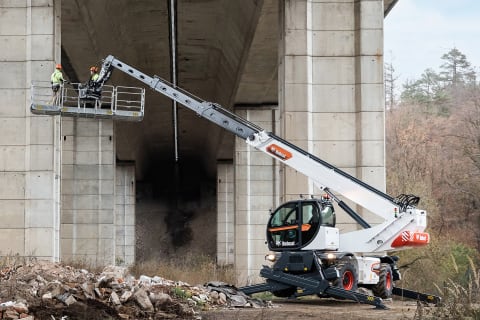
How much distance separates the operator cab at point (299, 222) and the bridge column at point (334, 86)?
3.83m

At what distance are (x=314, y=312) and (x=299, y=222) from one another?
3.64 m

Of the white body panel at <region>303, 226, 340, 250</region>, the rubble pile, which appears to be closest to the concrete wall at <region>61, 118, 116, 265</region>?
the white body panel at <region>303, 226, 340, 250</region>

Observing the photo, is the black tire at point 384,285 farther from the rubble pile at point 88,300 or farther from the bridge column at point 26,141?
the bridge column at point 26,141

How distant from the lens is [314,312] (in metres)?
17.0

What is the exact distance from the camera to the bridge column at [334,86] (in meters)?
24.7

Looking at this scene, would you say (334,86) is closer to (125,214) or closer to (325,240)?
(325,240)

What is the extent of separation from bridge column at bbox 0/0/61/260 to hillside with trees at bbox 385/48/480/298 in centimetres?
1077

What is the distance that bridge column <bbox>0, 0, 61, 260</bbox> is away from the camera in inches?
954

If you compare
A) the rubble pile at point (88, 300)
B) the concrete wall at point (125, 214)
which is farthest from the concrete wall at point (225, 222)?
the rubble pile at point (88, 300)

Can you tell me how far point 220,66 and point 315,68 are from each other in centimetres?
1766

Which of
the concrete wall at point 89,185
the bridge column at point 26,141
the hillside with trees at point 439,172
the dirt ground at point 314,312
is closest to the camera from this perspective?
the dirt ground at point 314,312

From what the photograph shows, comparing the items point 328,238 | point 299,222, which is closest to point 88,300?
point 299,222

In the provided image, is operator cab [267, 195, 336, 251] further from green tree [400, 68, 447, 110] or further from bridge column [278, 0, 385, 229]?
green tree [400, 68, 447, 110]

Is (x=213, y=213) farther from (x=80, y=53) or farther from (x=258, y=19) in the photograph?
(x=258, y=19)
